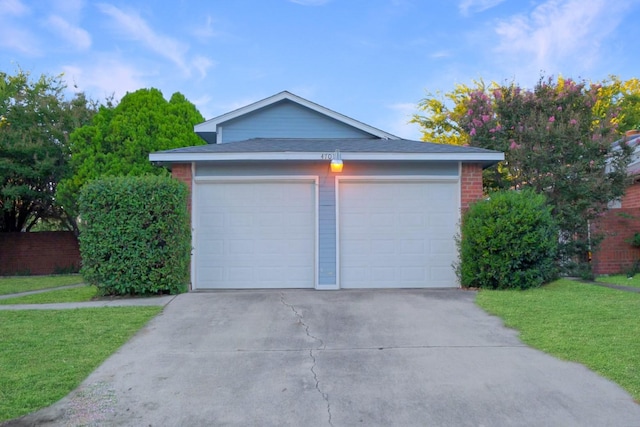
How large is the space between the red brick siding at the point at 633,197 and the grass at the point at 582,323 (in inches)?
251

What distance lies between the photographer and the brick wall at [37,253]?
18281 mm

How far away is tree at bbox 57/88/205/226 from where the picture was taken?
1418 cm

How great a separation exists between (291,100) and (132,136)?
5031 mm

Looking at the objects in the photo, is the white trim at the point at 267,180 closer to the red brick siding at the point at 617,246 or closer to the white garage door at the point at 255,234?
the white garage door at the point at 255,234

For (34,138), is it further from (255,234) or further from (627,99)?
(627,99)

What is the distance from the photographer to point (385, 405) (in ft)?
12.9

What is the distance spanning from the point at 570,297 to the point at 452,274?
2236mm

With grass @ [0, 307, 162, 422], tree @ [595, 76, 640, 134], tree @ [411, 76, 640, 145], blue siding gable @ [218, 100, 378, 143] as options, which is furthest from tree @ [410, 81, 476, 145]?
grass @ [0, 307, 162, 422]

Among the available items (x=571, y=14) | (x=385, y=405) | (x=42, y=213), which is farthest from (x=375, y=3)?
(x=42, y=213)

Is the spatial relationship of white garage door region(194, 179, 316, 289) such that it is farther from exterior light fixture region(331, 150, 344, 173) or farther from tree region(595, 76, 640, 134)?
tree region(595, 76, 640, 134)

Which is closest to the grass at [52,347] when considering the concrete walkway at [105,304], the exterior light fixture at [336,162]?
the concrete walkway at [105,304]

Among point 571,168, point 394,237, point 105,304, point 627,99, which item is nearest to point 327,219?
point 394,237

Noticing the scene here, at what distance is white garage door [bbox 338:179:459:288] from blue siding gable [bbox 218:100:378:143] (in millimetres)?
3684

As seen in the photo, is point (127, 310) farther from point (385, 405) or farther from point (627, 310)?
point (627, 310)
